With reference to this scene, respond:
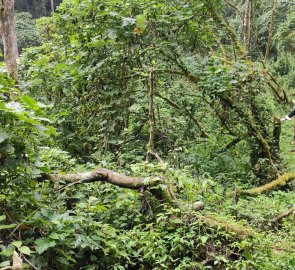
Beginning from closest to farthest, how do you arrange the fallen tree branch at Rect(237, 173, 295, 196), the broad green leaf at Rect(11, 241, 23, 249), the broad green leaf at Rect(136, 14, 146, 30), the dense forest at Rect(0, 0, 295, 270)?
Answer: the broad green leaf at Rect(11, 241, 23, 249) < the dense forest at Rect(0, 0, 295, 270) < the broad green leaf at Rect(136, 14, 146, 30) < the fallen tree branch at Rect(237, 173, 295, 196)

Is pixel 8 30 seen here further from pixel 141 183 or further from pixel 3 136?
pixel 3 136

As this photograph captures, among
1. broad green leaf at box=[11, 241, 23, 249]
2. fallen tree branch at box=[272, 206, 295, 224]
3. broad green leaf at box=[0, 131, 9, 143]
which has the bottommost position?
fallen tree branch at box=[272, 206, 295, 224]

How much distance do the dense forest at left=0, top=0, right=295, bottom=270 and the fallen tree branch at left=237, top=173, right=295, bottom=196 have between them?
2cm

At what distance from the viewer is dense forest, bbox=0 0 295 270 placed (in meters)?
2.90

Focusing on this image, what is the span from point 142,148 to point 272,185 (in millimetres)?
2374

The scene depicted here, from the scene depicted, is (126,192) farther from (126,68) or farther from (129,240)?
(126,68)

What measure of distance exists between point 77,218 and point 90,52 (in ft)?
12.2

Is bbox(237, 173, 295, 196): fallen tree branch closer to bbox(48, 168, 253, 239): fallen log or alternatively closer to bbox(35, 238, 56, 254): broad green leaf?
bbox(48, 168, 253, 239): fallen log

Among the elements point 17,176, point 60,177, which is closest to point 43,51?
point 60,177

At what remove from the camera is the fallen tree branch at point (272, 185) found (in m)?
5.81

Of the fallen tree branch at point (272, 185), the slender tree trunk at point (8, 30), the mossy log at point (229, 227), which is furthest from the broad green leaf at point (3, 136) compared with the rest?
the slender tree trunk at point (8, 30)

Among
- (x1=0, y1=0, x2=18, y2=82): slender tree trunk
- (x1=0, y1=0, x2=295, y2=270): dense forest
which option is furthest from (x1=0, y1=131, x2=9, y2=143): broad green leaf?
(x1=0, y1=0, x2=18, y2=82): slender tree trunk

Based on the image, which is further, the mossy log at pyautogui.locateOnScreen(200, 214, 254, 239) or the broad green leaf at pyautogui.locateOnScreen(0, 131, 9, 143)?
the mossy log at pyautogui.locateOnScreen(200, 214, 254, 239)

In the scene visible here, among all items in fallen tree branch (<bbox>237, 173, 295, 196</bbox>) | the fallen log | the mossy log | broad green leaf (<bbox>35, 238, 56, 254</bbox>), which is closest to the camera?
broad green leaf (<bbox>35, 238, 56, 254</bbox>)
